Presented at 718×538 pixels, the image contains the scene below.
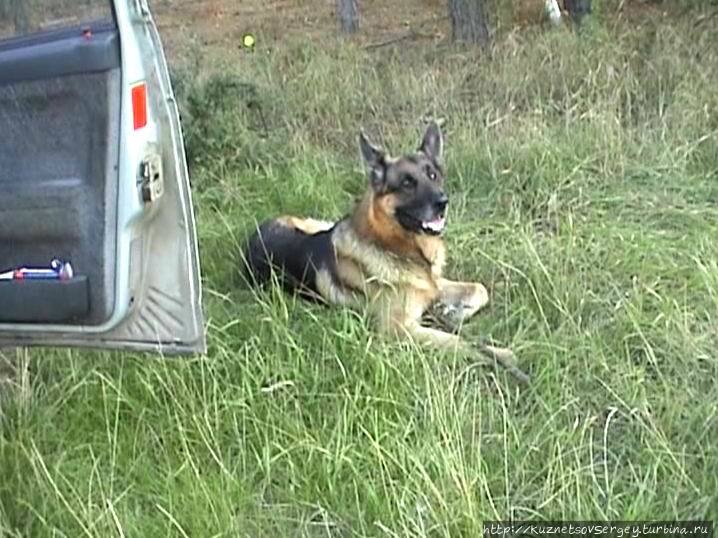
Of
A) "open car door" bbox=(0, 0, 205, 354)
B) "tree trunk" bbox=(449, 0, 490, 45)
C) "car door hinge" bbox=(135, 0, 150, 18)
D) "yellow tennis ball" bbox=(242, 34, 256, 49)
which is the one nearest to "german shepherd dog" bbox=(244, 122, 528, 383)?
"open car door" bbox=(0, 0, 205, 354)

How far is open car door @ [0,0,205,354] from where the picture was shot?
2408 mm

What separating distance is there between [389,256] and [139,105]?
2.06 metres

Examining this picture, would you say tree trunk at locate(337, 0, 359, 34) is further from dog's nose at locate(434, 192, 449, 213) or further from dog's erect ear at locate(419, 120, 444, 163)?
dog's nose at locate(434, 192, 449, 213)

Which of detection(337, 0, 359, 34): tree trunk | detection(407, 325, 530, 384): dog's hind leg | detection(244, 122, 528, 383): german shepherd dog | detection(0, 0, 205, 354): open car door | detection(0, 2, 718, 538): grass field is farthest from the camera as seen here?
detection(337, 0, 359, 34): tree trunk

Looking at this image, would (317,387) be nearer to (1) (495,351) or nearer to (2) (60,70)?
(1) (495,351)

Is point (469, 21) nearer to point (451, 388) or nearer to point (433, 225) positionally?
point (433, 225)

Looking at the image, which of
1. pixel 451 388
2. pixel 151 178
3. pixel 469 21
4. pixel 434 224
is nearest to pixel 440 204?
pixel 434 224

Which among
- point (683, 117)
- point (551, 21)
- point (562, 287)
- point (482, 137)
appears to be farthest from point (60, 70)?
point (551, 21)

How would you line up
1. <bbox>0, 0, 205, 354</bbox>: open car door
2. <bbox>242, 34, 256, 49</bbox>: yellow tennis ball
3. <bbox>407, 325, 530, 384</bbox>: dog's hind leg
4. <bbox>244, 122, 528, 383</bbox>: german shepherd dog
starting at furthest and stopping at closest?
<bbox>242, 34, 256, 49</bbox>: yellow tennis ball → <bbox>244, 122, 528, 383</bbox>: german shepherd dog → <bbox>407, 325, 530, 384</bbox>: dog's hind leg → <bbox>0, 0, 205, 354</bbox>: open car door

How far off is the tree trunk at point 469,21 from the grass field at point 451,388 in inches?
122

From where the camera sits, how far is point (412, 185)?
4.35 meters

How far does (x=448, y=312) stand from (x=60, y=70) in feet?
7.12

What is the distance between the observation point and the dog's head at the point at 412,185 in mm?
4285

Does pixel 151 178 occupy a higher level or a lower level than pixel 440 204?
higher
